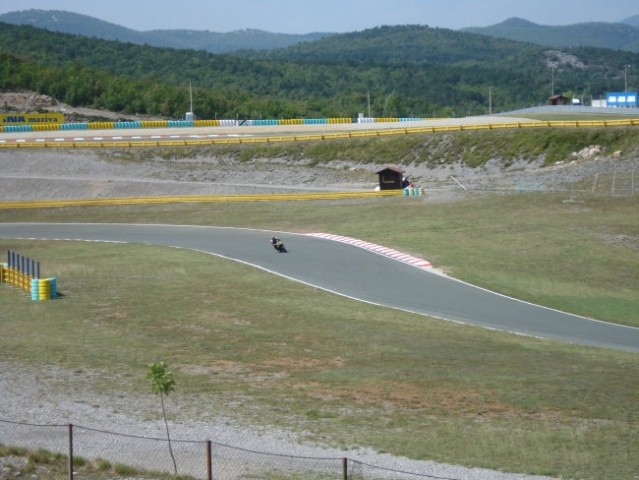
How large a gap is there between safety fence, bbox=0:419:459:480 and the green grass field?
1664mm

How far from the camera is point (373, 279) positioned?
45.3 m

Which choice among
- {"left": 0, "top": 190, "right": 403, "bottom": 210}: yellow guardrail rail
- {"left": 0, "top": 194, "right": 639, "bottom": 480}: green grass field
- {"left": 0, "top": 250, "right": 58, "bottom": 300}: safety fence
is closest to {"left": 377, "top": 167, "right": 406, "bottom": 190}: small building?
{"left": 0, "top": 190, "right": 403, "bottom": 210}: yellow guardrail rail

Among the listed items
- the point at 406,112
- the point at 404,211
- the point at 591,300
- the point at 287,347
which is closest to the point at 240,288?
the point at 287,347

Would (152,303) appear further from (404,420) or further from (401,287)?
(404,420)

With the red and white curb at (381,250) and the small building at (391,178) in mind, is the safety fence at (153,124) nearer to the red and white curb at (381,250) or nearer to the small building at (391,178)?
the small building at (391,178)

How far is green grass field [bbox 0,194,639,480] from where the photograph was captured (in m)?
22.0

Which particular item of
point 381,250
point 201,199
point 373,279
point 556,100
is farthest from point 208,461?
point 556,100

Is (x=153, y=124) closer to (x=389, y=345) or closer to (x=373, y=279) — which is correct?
(x=373, y=279)

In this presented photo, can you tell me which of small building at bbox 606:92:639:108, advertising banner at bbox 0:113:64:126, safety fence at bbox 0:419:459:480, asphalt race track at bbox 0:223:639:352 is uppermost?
small building at bbox 606:92:639:108

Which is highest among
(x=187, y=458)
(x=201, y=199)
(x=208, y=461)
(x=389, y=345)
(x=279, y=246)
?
(x=201, y=199)

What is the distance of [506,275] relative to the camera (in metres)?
46.5

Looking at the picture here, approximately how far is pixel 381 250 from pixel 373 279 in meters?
7.55

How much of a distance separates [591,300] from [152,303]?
59.6 ft

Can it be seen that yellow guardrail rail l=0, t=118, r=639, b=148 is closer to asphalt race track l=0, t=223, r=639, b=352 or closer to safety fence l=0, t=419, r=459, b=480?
asphalt race track l=0, t=223, r=639, b=352
